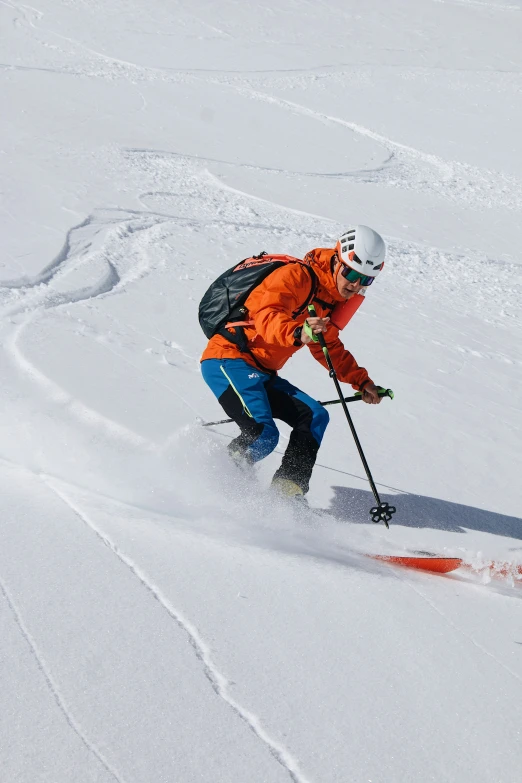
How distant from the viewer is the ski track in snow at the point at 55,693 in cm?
242

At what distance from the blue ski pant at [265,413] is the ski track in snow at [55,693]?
2243mm

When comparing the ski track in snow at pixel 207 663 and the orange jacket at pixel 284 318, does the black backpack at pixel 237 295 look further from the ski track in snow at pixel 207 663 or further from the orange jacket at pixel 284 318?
the ski track in snow at pixel 207 663

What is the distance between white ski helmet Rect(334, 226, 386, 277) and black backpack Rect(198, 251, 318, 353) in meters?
0.24

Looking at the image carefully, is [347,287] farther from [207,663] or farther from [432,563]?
[207,663]

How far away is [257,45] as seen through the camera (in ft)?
75.7

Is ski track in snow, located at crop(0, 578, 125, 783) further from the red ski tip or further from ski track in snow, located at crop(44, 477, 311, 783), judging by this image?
the red ski tip

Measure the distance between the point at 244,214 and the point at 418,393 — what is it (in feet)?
18.2

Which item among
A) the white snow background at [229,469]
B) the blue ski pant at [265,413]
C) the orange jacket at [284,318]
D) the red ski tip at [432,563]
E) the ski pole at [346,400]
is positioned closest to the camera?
the white snow background at [229,469]

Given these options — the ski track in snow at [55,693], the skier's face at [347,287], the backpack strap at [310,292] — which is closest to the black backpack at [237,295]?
the backpack strap at [310,292]

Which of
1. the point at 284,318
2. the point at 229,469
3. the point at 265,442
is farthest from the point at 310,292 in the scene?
the point at 229,469

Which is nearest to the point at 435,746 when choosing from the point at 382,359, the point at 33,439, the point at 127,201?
the point at 33,439

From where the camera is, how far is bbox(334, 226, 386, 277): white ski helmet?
4.86 metres

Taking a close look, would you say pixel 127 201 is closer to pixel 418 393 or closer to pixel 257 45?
pixel 418 393

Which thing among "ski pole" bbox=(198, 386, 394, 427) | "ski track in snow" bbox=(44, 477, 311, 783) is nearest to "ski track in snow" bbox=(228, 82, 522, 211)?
"ski pole" bbox=(198, 386, 394, 427)
